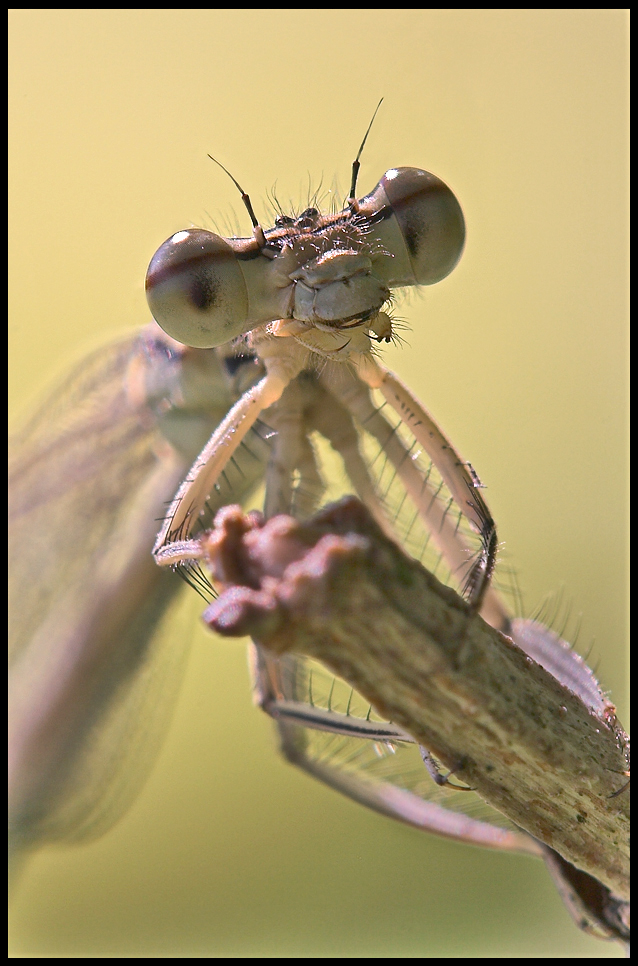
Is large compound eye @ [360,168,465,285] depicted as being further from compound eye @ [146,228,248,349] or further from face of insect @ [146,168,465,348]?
compound eye @ [146,228,248,349]

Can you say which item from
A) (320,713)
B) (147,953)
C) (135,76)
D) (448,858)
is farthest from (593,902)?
(135,76)

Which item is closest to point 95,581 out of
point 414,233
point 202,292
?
point 202,292

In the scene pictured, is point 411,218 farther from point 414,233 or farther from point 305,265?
point 305,265

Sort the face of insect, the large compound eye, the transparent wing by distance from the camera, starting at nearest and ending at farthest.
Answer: the face of insect < the large compound eye < the transparent wing

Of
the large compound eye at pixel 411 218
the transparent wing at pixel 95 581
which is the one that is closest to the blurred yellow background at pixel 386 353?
the transparent wing at pixel 95 581

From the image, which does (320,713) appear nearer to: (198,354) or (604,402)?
(198,354)

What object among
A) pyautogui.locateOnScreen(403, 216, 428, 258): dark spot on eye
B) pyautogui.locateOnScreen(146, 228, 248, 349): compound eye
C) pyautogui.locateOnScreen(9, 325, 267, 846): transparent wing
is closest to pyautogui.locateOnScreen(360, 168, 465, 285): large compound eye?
pyautogui.locateOnScreen(403, 216, 428, 258): dark spot on eye

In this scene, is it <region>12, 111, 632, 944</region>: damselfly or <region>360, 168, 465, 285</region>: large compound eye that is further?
<region>360, 168, 465, 285</region>: large compound eye
